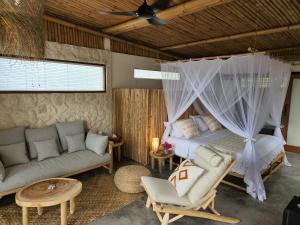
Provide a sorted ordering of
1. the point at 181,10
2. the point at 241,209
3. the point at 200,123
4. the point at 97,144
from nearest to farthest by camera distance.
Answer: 1. the point at 241,209
2. the point at 181,10
3. the point at 97,144
4. the point at 200,123

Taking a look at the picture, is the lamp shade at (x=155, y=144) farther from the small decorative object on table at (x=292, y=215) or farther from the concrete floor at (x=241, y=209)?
the small decorative object on table at (x=292, y=215)

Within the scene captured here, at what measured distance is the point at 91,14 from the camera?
376 centimetres

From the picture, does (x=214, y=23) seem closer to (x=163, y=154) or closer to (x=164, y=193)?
(x=163, y=154)

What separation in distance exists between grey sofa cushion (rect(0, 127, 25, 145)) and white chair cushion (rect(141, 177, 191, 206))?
7.37 feet

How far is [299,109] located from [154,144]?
4253 millimetres

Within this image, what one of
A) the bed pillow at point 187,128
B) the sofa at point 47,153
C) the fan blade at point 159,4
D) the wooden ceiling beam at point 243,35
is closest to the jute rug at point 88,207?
the sofa at point 47,153

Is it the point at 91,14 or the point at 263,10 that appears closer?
the point at 263,10

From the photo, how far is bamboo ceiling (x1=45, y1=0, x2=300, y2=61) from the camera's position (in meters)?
3.21

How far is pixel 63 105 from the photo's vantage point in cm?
408

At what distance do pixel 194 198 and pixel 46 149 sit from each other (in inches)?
100

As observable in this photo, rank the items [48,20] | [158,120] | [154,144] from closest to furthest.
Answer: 1. [48,20]
2. [154,144]
3. [158,120]

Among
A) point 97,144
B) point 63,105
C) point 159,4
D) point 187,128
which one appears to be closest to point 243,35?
point 187,128

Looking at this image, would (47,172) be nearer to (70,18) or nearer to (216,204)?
(216,204)

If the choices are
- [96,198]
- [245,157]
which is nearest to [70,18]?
[96,198]
